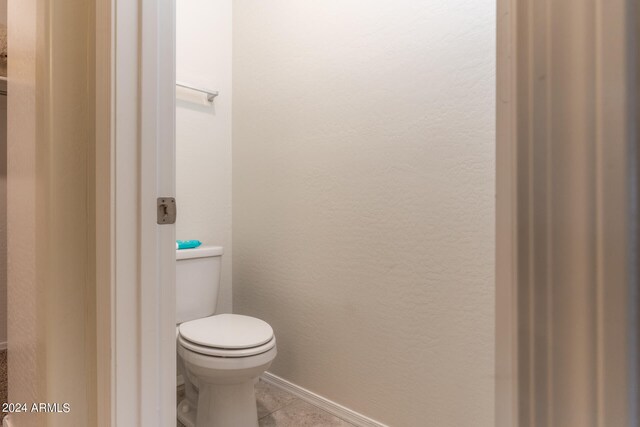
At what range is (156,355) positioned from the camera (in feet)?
2.48

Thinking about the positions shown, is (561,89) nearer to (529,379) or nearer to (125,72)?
(529,379)

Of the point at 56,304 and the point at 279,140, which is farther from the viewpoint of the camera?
the point at 279,140

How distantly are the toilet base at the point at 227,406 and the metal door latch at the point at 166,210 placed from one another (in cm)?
85

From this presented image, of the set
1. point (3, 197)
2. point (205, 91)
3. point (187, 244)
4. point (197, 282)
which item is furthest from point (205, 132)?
point (3, 197)

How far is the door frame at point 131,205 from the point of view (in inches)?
28.1

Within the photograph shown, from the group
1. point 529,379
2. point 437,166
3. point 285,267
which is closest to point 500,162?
point 529,379

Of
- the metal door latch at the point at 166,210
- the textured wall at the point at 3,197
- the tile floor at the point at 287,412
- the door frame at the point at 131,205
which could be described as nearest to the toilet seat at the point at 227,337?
Answer: the tile floor at the point at 287,412

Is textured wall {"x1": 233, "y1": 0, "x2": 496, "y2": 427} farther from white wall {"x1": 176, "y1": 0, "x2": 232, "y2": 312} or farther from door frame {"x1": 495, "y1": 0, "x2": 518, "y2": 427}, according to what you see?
door frame {"x1": 495, "y1": 0, "x2": 518, "y2": 427}

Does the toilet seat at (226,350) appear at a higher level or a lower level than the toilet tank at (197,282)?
lower

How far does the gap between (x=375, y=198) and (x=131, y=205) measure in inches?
35.8

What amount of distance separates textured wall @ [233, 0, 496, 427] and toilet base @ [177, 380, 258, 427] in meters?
0.36

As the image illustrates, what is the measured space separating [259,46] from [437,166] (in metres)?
1.17

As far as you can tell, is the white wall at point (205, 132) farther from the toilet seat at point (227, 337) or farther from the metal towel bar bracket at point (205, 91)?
the toilet seat at point (227, 337)

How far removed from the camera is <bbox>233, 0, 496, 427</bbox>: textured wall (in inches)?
46.6
